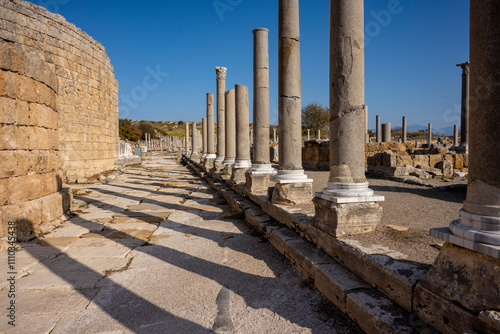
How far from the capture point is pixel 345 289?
8.56ft

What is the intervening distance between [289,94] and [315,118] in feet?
124

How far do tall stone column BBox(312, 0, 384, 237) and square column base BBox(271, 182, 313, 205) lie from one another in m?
1.54

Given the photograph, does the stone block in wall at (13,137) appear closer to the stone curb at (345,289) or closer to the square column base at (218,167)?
the stone curb at (345,289)

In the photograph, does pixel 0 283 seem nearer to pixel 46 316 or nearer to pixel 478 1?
pixel 46 316

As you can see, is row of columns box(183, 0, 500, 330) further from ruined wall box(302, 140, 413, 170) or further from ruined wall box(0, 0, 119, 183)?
ruined wall box(0, 0, 119, 183)

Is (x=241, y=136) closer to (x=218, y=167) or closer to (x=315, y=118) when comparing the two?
(x=218, y=167)

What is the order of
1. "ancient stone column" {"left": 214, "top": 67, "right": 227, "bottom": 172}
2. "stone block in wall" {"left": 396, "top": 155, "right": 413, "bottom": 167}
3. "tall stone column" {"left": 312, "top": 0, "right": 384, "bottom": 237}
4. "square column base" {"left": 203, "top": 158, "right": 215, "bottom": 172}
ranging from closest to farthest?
"tall stone column" {"left": 312, "top": 0, "right": 384, "bottom": 237}
"stone block in wall" {"left": 396, "top": 155, "right": 413, "bottom": 167}
"ancient stone column" {"left": 214, "top": 67, "right": 227, "bottom": 172}
"square column base" {"left": 203, "top": 158, "right": 215, "bottom": 172}

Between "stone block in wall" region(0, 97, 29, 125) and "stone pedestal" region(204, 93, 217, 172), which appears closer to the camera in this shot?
"stone block in wall" region(0, 97, 29, 125)

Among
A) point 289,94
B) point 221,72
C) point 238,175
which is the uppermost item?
point 221,72

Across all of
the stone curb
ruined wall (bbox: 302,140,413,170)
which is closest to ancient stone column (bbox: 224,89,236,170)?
ruined wall (bbox: 302,140,413,170)

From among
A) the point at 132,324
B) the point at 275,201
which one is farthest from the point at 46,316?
the point at 275,201

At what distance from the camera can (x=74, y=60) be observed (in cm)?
1258

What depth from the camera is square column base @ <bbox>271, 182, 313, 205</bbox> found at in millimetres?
5231

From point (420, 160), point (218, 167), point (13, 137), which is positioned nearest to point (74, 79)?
point (218, 167)
